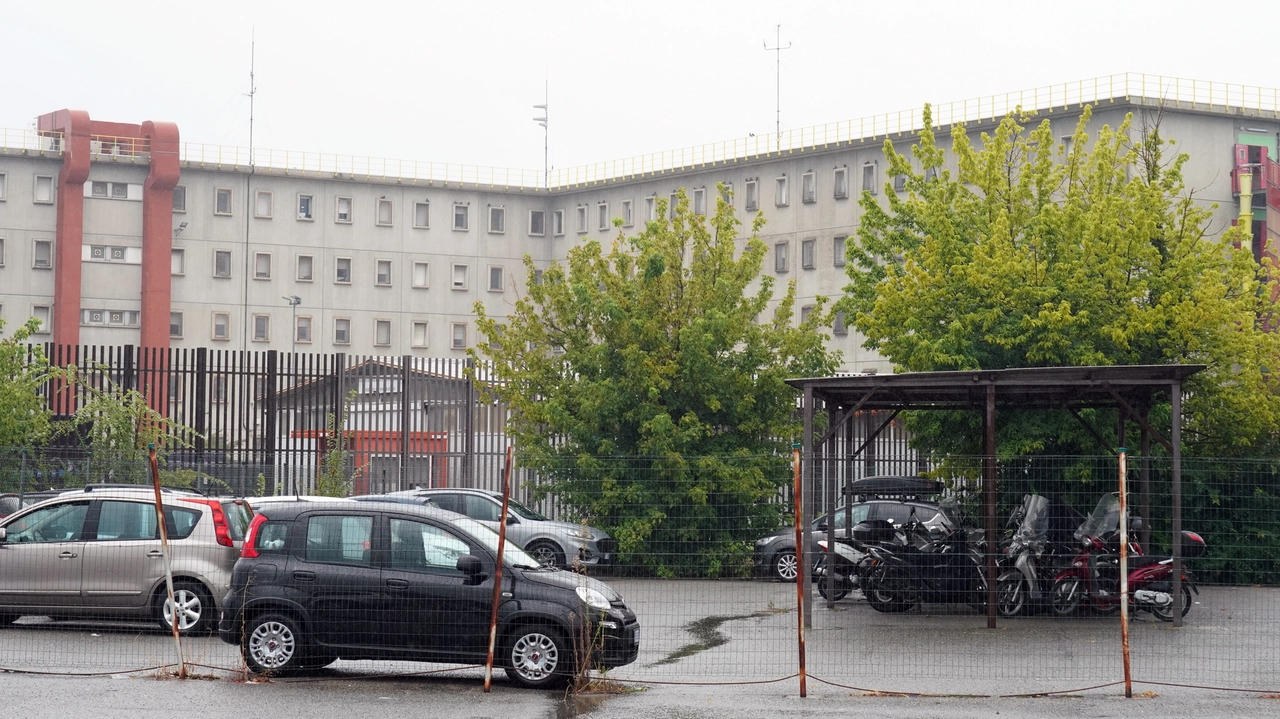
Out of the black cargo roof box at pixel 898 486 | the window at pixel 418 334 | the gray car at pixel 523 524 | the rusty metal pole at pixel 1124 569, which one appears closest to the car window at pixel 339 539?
the rusty metal pole at pixel 1124 569

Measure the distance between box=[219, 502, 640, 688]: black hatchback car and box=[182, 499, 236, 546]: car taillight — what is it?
3.15 meters

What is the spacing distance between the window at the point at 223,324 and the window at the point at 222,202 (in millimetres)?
4666

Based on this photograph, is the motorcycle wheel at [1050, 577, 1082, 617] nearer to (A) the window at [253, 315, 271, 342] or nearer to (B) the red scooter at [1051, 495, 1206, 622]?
(B) the red scooter at [1051, 495, 1206, 622]

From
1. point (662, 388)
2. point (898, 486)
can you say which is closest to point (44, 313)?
point (662, 388)

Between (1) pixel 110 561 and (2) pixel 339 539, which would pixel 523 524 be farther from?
(2) pixel 339 539

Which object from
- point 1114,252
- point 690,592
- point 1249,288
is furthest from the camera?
point 1249,288

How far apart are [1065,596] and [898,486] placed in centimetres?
749

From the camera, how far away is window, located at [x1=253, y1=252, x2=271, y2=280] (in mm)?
67438

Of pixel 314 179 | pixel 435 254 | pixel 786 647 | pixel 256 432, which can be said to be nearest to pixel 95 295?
pixel 314 179

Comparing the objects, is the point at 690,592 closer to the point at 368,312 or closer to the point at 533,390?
the point at 533,390

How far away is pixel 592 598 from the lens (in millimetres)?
12664

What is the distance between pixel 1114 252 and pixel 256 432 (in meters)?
18.6

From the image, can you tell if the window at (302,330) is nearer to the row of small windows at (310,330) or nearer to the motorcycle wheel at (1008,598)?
the row of small windows at (310,330)

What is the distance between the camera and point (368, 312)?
69.2 metres
